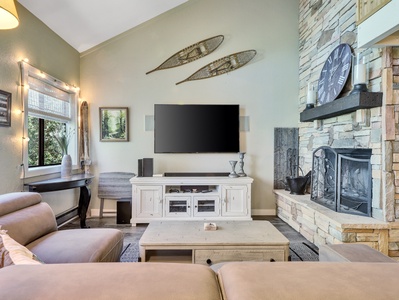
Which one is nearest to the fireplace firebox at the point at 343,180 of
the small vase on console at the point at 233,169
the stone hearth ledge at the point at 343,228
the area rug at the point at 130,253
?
the stone hearth ledge at the point at 343,228

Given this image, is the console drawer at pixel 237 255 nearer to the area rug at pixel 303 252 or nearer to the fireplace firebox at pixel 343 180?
the area rug at pixel 303 252

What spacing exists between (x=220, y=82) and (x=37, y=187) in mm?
3064

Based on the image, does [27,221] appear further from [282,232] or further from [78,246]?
[282,232]

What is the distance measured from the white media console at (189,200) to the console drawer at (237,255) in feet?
5.76

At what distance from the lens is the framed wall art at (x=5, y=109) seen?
2.61 m

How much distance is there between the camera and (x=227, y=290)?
742 mm

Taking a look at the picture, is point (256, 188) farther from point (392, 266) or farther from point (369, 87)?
point (392, 266)

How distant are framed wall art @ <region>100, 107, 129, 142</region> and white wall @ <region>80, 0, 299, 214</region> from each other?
0.33 ft

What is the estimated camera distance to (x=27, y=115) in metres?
3.01

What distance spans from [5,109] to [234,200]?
309 centimetres

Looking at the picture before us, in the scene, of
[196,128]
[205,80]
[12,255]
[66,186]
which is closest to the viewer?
[12,255]

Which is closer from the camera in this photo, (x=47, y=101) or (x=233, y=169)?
(x=47, y=101)

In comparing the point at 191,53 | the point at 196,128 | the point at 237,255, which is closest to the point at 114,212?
the point at 196,128

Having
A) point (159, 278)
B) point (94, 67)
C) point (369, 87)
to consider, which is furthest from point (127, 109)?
point (159, 278)
